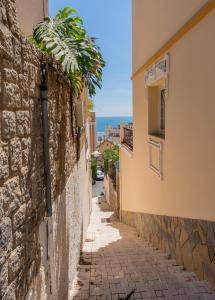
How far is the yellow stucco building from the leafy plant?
51.9 inches

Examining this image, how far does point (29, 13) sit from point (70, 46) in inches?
64.8

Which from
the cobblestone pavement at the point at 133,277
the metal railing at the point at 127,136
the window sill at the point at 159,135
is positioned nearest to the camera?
the cobblestone pavement at the point at 133,277

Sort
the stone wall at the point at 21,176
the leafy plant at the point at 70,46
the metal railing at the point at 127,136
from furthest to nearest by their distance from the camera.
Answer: the metal railing at the point at 127,136, the leafy plant at the point at 70,46, the stone wall at the point at 21,176

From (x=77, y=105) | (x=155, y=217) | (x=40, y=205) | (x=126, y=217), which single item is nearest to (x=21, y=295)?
(x=40, y=205)

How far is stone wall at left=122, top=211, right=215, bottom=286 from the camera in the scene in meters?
3.68

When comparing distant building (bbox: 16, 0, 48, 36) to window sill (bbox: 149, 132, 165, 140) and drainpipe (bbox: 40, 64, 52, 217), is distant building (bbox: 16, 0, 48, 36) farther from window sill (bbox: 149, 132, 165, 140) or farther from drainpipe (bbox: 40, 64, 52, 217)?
window sill (bbox: 149, 132, 165, 140)

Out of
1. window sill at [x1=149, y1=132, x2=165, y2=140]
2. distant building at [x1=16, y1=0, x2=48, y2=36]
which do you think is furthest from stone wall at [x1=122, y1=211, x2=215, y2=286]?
distant building at [x1=16, y1=0, x2=48, y2=36]

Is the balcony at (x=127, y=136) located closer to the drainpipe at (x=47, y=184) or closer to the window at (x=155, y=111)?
A: the window at (x=155, y=111)

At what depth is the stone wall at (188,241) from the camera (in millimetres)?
3676

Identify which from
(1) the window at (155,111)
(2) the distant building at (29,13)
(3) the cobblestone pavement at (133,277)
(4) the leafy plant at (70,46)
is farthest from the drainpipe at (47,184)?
(1) the window at (155,111)

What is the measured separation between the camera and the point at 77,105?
546 centimetres

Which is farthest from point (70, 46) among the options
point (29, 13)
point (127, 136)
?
point (127, 136)

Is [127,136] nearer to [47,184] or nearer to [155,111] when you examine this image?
[155,111]

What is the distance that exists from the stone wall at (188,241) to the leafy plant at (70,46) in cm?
255
